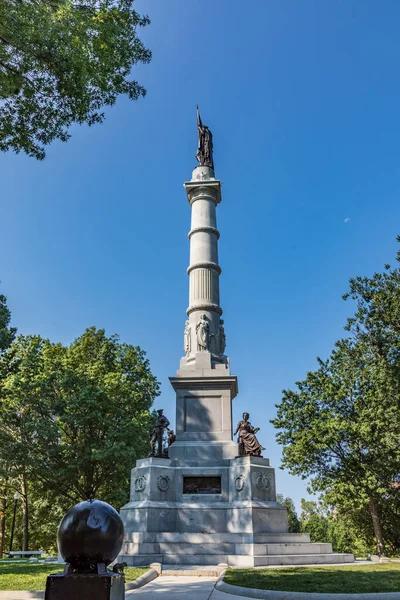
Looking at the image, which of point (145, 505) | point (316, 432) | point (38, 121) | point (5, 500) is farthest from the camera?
point (5, 500)

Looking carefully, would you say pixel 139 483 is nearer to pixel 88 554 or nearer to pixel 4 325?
pixel 4 325

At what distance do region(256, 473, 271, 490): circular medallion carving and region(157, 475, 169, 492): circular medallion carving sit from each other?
9.50ft

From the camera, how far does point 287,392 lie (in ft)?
82.7

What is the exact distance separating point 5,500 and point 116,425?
1722cm

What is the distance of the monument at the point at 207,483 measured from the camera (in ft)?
42.8

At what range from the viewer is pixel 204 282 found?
18.9 meters

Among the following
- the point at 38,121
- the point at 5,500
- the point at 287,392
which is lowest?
the point at 5,500

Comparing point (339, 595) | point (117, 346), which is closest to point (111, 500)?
point (117, 346)

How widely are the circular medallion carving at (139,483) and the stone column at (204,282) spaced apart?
430cm

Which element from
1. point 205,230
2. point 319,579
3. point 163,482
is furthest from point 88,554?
point 205,230

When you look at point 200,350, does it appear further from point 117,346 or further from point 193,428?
point 117,346

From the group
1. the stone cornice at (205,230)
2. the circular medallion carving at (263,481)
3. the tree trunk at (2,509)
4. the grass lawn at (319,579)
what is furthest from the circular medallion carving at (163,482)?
the tree trunk at (2,509)

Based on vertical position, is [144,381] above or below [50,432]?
above

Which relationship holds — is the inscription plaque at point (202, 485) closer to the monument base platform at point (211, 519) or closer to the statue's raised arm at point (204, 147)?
the monument base platform at point (211, 519)
